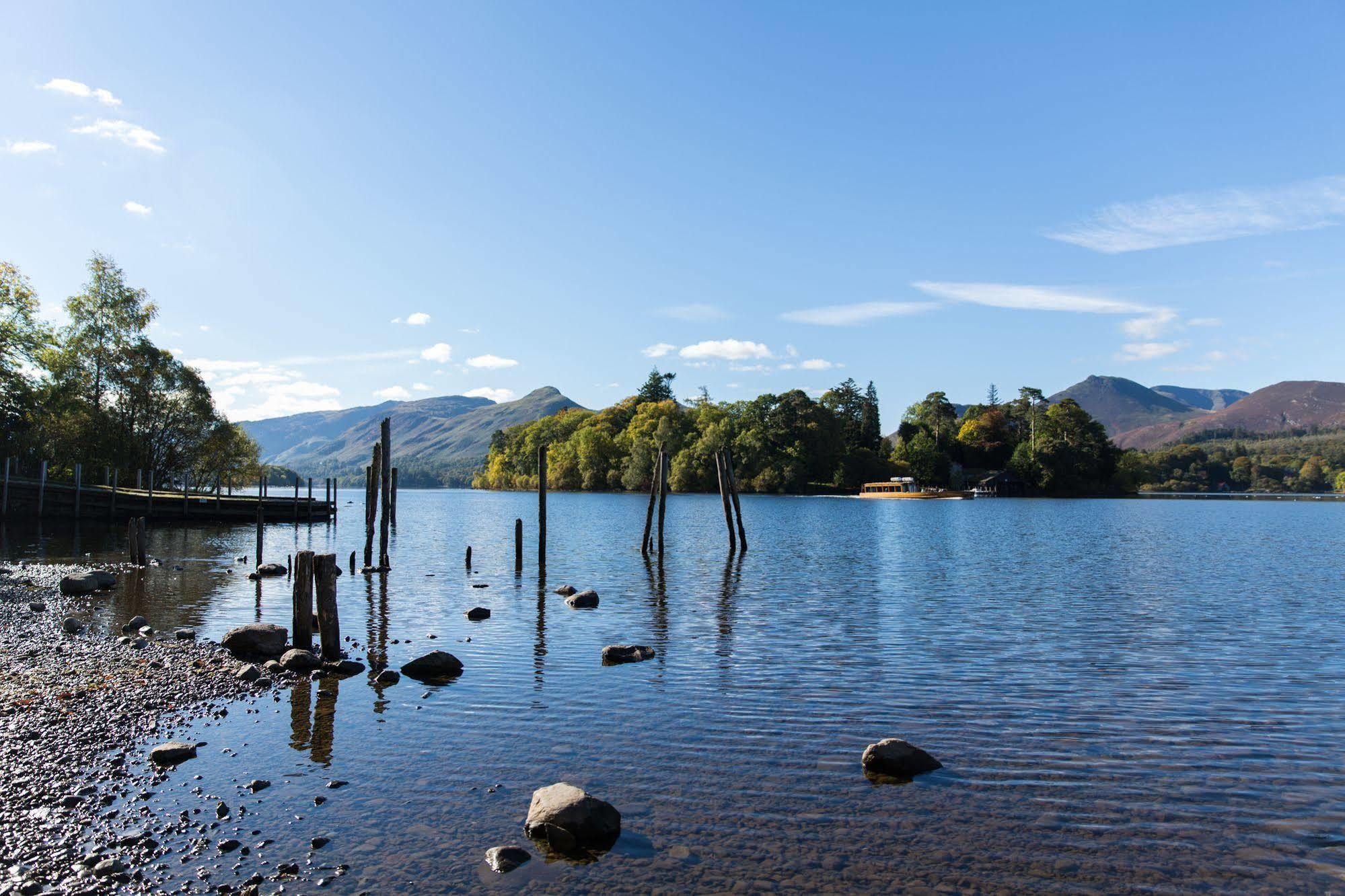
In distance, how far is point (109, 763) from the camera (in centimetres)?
1034

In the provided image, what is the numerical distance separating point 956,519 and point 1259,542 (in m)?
29.8

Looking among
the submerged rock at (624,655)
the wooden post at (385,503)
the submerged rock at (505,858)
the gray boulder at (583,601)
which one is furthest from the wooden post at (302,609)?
the wooden post at (385,503)

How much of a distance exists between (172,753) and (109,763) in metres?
0.71

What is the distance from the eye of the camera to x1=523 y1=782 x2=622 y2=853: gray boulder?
8.50 metres

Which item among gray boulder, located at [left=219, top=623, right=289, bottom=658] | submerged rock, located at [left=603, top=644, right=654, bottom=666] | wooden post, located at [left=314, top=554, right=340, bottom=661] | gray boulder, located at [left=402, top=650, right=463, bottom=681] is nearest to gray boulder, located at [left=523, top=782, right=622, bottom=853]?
gray boulder, located at [left=402, top=650, right=463, bottom=681]

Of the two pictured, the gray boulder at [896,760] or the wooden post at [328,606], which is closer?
Result: the gray boulder at [896,760]

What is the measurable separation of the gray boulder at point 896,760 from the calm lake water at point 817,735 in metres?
0.25

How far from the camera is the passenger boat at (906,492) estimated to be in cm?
14425

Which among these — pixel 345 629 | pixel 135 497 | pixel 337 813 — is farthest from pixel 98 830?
pixel 135 497

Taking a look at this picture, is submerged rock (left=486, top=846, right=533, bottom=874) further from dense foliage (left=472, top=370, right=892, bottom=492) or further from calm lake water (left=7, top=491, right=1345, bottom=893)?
dense foliage (left=472, top=370, right=892, bottom=492)

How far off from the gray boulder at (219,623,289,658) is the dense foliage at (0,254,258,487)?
5388 cm

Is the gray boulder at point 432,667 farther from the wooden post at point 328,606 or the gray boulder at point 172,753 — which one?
the gray boulder at point 172,753

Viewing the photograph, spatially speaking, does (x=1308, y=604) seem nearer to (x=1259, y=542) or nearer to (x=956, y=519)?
(x=1259, y=542)

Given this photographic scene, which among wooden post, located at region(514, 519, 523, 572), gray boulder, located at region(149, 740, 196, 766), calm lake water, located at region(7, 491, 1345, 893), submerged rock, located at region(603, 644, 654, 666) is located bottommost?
calm lake water, located at region(7, 491, 1345, 893)
